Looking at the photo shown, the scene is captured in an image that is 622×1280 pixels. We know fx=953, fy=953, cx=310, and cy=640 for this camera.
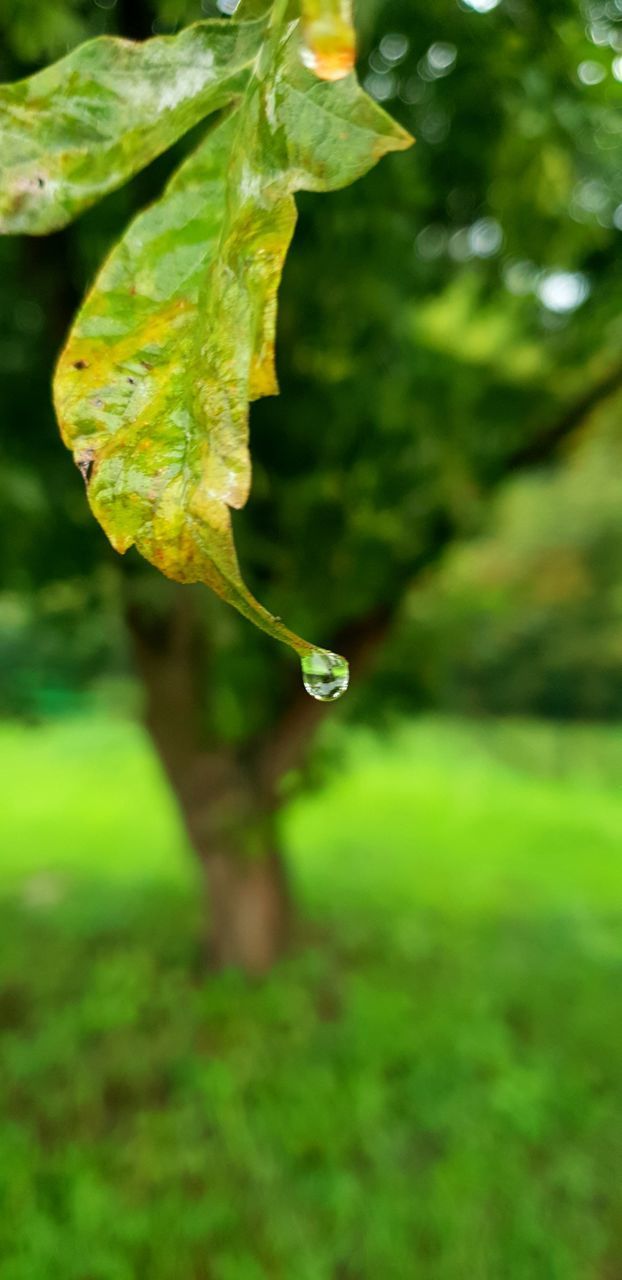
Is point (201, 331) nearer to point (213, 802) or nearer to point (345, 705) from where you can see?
point (213, 802)

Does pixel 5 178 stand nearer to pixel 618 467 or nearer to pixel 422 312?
pixel 422 312

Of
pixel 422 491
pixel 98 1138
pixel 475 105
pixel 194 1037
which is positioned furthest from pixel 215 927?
pixel 475 105

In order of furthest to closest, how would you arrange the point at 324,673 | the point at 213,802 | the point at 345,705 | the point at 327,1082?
the point at 345,705
the point at 213,802
the point at 327,1082
the point at 324,673

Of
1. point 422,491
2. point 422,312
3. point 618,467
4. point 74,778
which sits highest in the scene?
point 422,312

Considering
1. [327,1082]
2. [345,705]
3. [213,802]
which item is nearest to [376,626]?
[345,705]

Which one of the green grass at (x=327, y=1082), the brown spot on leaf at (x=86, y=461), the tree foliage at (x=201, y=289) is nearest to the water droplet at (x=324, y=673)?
the tree foliage at (x=201, y=289)
